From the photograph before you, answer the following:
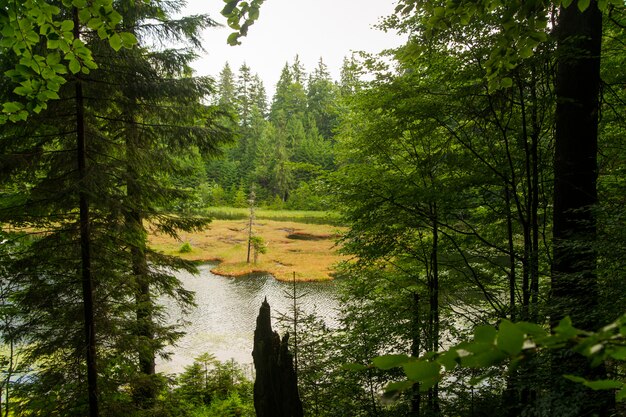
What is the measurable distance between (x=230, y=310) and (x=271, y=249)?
11.5 m

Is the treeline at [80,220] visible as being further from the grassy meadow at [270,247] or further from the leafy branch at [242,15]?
the grassy meadow at [270,247]

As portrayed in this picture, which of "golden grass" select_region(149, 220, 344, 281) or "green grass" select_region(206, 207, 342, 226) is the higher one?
"green grass" select_region(206, 207, 342, 226)

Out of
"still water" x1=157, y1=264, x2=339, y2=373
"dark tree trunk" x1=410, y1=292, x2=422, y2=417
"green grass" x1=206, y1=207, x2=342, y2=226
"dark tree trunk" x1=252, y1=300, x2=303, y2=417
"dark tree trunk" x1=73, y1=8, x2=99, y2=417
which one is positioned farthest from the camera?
"green grass" x1=206, y1=207, x2=342, y2=226

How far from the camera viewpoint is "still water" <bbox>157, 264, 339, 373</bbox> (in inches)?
499

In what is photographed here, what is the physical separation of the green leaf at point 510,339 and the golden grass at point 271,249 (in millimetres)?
16913

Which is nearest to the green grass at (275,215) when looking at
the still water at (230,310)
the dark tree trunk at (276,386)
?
the still water at (230,310)

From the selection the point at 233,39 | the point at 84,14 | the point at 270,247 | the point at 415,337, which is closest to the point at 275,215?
the point at 270,247

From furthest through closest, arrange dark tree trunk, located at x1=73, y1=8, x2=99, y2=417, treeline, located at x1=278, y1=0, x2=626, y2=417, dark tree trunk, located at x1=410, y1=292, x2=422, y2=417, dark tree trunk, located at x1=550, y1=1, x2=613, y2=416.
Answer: dark tree trunk, located at x1=410, y1=292, x2=422, y2=417, dark tree trunk, located at x1=73, y1=8, x2=99, y2=417, dark tree trunk, located at x1=550, y1=1, x2=613, y2=416, treeline, located at x1=278, y1=0, x2=626, y2=417

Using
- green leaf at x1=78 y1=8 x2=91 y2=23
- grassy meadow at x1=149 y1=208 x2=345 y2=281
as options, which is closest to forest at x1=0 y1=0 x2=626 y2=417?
green leaf at x1=78 y1=8 x2=91 y2=23

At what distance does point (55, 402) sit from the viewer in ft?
14.0

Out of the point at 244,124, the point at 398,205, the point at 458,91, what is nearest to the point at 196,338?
the point at 398,205

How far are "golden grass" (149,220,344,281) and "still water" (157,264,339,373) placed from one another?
1192mm

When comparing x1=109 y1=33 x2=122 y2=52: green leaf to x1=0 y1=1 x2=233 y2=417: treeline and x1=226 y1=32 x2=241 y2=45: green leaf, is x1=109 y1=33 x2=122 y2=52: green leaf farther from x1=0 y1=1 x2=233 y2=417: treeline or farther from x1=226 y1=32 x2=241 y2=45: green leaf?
x1=0 y1=1 x2=233 y2=417: treeline

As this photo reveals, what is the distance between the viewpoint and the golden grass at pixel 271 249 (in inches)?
881
